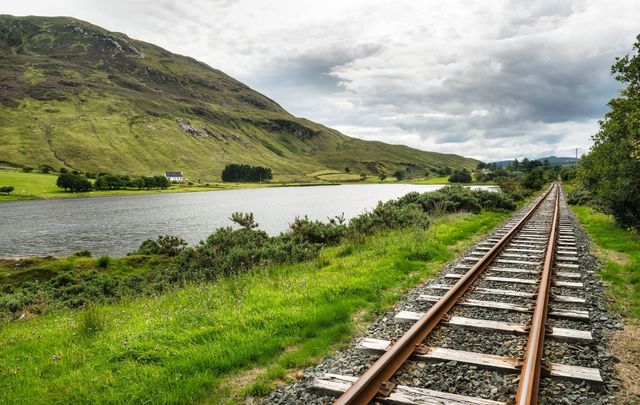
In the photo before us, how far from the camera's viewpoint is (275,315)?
7977 mm

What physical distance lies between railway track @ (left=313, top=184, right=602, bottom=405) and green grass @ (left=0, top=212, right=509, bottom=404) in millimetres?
1060

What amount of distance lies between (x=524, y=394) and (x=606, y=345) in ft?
9.55

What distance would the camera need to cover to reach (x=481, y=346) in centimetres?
616

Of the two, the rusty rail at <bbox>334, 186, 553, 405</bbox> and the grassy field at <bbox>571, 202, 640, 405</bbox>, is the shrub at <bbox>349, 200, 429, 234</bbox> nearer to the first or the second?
the grassy field at <bbox>571, 202, 640, 405</bbox>

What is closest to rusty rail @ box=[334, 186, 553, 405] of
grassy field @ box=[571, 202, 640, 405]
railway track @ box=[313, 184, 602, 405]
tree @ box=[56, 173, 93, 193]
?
railway track @ box=[313, 184, 602, 405]

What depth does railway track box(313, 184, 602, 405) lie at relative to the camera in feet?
15.8

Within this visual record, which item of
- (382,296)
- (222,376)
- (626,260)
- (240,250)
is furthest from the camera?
(240,250)

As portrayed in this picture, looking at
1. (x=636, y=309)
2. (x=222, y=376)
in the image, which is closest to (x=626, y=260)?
(x=636, y=309)

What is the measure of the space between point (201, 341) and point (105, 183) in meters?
145

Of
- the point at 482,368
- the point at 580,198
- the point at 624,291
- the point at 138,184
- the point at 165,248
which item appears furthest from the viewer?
the point at 138,184

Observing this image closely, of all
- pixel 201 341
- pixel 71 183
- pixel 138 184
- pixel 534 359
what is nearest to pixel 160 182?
pixel 138 184

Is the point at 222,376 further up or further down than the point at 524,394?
further down

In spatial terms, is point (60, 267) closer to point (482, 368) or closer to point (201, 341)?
point (201, 341)

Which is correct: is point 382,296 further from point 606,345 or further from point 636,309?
point 636,309
